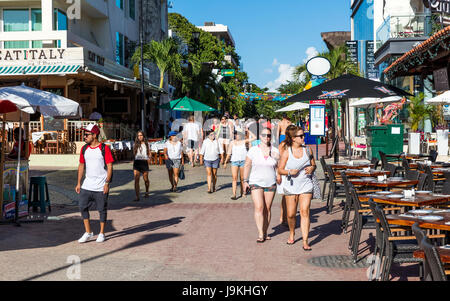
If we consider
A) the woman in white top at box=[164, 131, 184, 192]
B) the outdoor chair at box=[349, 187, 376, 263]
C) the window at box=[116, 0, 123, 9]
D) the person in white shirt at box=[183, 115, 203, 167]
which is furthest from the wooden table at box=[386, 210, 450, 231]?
the window at box=[116, 0, 123, 9]

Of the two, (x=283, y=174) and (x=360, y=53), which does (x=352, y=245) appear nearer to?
(x=283, y=174)

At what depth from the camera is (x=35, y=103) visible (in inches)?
422

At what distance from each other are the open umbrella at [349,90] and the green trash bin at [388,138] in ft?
21.7

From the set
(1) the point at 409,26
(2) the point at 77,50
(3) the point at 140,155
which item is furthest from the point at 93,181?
(1) the point at 409,26

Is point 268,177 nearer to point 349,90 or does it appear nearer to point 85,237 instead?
point 85,237

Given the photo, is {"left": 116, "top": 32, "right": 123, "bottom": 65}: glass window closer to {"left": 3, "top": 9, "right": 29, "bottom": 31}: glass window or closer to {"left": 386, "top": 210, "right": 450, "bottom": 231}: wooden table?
{"left": 3, "top": 9, "right": 29, "bottom": 31}: glass window

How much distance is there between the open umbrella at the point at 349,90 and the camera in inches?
498

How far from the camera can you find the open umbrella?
41.5 ft

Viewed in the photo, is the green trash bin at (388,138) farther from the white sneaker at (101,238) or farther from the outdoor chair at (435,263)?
the outdoor chair at (435,263)

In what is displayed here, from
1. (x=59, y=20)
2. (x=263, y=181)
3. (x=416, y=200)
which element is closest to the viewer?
(x=416, y=200)

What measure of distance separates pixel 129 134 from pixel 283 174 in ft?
62.6

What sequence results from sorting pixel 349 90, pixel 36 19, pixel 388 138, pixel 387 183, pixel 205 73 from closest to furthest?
pixel 387 183 → pixel 349 90 → pixel 388 138 → pixel 36 19 → pixel 205 73

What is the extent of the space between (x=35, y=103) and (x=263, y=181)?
4885 mm

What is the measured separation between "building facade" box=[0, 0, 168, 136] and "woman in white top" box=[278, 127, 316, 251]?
46.4 feet
